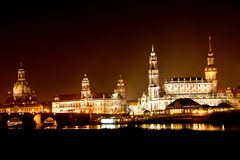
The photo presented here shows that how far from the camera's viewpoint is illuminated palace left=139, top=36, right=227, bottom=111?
183500 millimetres

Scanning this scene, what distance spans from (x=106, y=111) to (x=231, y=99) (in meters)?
35.6

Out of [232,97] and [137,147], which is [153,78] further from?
[137,147]

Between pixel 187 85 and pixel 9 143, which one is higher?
pixel 187 85

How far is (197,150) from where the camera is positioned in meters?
58.7

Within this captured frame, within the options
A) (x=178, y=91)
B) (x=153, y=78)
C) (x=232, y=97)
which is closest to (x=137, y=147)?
(x=153, y=78)

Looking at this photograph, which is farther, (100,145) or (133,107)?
(133,107)

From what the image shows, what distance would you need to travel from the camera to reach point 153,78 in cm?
18300

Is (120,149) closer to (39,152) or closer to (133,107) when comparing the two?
(39,152)

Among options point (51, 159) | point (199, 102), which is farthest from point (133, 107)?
point (51, 159)

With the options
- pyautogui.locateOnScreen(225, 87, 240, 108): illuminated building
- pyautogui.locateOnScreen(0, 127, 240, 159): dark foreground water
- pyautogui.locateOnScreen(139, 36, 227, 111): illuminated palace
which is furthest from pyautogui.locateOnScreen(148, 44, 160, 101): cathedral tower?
pyautogui.locateOnScreen(0, 127, 240, 159): dark foreground water

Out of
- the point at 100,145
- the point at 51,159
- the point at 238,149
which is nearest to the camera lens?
the point at 51,159

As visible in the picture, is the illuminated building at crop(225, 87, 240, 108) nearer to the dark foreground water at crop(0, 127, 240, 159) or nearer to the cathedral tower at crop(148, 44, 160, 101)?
the cathedral tower at crop(148, 44, 160, 101)

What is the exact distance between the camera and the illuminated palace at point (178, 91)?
184 m

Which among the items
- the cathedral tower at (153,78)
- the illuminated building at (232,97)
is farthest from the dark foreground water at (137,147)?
the illuminated building at (232,97)
